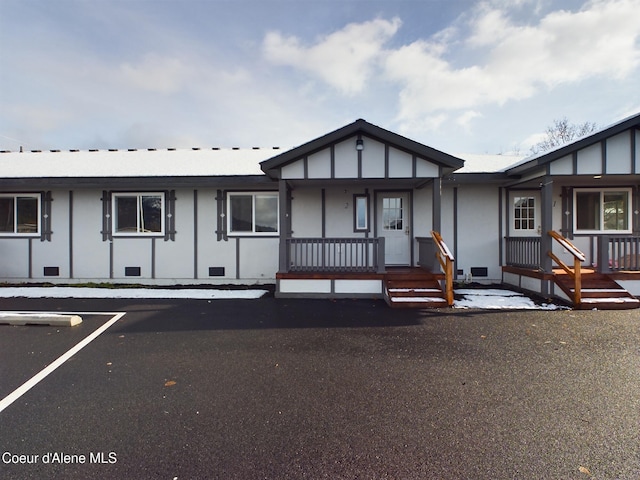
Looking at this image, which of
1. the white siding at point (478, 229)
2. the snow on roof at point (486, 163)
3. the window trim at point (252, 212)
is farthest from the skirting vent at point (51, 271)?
the snow on roof at point (486, 163)

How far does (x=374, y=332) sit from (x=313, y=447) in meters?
2.81

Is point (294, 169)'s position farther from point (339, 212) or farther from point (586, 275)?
point (586, 275)

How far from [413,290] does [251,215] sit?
15.9ft

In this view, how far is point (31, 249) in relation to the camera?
9.11 meters

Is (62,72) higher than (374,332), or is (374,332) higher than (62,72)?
(62,72)

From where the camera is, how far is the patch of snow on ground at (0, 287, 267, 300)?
24.6 ft

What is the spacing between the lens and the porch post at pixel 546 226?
7.05 meters

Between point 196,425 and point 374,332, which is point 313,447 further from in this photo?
point 374,332

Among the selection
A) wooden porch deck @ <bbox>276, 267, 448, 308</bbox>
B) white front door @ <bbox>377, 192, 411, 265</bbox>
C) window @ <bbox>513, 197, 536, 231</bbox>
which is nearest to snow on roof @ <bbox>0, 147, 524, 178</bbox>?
window @ <bbox>513, 197, 536, 231</bbox>

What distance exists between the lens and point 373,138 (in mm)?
7156

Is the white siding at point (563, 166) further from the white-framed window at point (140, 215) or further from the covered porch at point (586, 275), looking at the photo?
the white-framed window at point (140, 215)

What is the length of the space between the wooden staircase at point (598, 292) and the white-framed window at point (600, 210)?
223cm

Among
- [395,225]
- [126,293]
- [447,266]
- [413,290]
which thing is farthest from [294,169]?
[126,293]

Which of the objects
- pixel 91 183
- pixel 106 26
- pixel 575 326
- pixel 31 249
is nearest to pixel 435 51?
pixel 575 326
